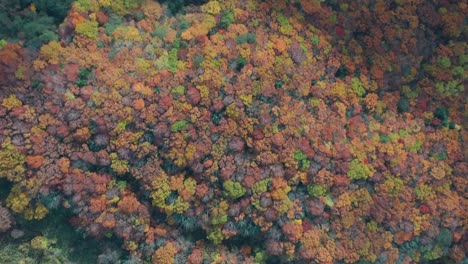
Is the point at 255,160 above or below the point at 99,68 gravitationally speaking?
below

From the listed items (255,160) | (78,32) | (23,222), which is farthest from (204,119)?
(23,222)

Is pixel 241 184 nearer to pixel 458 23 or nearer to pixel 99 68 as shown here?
pixel 99 68

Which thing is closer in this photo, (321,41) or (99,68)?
(99,68)

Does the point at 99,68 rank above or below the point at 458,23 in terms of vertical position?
below

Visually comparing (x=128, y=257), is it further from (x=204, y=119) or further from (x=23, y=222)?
(x=204, y=119)

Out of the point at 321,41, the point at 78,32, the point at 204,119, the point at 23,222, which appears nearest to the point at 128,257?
the point at 23,222

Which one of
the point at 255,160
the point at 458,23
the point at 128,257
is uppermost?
the point at 458,23
